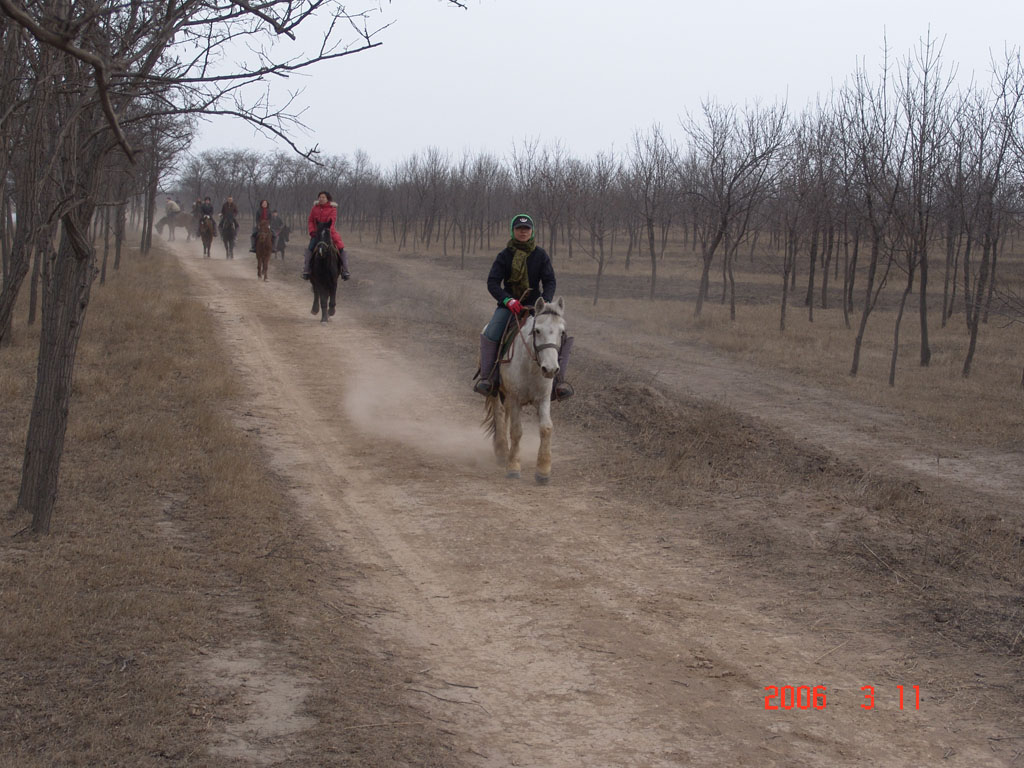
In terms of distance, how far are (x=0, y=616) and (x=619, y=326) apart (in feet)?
59.3

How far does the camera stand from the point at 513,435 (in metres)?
9.03

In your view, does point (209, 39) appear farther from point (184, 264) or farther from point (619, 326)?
point (184, 264)

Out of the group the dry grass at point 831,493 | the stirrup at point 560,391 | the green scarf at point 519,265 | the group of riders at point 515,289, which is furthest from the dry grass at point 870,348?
the green scarf at point 519,265

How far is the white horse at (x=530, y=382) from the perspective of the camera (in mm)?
8359

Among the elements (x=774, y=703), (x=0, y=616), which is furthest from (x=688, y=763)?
(x=0, y=616)

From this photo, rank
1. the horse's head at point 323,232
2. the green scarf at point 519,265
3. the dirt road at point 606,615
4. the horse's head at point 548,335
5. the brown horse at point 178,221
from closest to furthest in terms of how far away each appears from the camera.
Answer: the dirt road at point 606,615 < the horse's head at point 548,335 < the green scarf at point 519,265 < the horse's head at point 323,232 < the brown horse at point 178,221

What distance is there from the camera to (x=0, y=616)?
4969 mm

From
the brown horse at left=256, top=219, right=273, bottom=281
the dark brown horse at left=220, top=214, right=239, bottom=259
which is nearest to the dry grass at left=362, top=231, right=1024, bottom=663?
the brown horse at left=256, top=219, right=273, bottom=281

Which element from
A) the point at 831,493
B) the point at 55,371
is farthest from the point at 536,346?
the point at 55,371

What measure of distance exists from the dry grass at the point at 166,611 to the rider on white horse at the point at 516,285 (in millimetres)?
2493

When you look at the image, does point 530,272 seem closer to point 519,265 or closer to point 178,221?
point 519,265

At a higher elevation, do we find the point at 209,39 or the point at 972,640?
the point at 209,39

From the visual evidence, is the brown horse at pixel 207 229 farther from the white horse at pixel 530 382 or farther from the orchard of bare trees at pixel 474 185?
the white horse at pixel 530 382

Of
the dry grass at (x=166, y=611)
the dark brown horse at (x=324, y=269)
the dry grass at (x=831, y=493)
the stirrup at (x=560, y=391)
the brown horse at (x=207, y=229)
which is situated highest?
the brown horse at (x=207, y=229)
